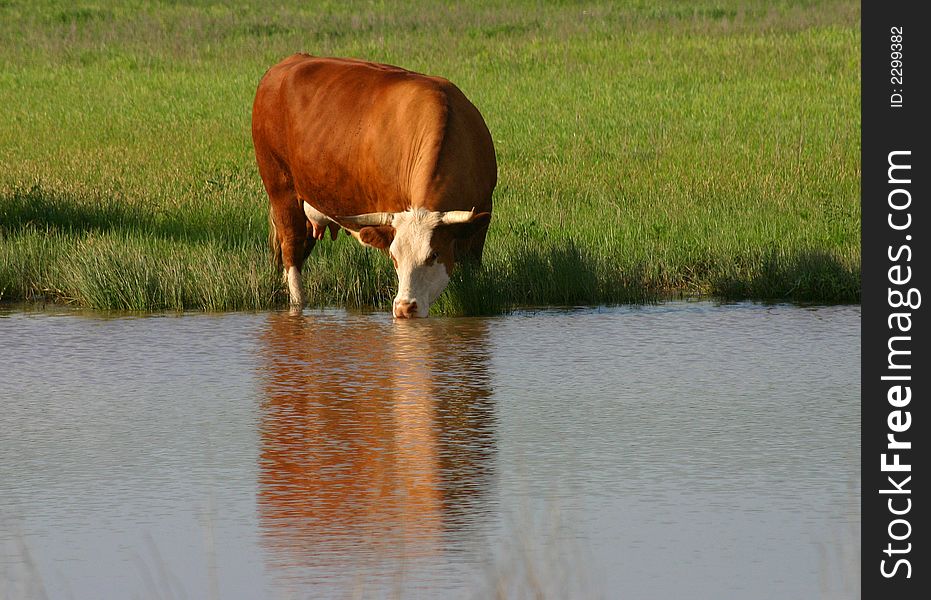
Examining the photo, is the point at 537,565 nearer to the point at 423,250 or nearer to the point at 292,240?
the point at 423,250

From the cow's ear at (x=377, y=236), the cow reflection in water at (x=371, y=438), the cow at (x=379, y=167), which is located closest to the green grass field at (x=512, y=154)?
the cow at (x=379, y=167)

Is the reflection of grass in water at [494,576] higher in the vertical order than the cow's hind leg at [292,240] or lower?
higher

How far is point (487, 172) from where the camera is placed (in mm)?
11289

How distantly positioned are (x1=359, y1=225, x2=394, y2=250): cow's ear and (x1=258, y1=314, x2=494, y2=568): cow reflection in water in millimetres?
535

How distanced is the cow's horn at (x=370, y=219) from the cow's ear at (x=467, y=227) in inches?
15.5

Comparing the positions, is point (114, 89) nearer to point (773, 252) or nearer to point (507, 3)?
point (773, 252)

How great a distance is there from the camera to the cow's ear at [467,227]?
10523 mm

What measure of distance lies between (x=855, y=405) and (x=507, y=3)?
44.0 meters

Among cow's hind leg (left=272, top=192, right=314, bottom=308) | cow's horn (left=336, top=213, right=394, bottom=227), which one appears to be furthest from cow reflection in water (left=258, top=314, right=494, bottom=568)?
cow's hind leg (left=272, top=192, right=314, bottom=308)

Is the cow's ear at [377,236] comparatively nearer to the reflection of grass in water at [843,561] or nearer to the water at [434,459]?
the water at [434,459]
